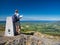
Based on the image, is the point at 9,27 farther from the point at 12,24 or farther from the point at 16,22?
the point at 16,22

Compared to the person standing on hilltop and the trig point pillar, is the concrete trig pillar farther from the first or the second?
the person standing on hilltop

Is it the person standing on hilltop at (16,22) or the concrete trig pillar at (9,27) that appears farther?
the person standing on hilltop at (16,22)

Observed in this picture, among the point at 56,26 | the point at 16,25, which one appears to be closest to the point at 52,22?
the point at 56,26

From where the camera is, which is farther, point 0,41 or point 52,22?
point 52,22

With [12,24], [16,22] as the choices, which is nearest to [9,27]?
[12,24]

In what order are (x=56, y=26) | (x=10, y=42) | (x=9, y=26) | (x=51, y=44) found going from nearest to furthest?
(x=51, y=44)
(x=10, y=42)
(x=9, y=26)
(x=56, y=26)

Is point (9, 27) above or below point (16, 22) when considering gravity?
below

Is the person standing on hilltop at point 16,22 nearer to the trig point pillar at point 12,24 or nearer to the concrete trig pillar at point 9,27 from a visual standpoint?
the trig point pillar at point 12,24

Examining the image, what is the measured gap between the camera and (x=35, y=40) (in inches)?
358

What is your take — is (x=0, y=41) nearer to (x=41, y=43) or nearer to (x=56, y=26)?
(x=41, y=43)

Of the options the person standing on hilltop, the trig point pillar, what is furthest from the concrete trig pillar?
the person standing on hilltop

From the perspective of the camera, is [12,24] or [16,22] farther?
[16,22]

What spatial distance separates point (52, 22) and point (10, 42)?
51.2ft

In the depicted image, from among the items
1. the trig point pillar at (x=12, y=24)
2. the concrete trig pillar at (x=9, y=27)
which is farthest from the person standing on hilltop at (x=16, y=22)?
the concrete trig pillar at (x=9, y=27)
